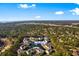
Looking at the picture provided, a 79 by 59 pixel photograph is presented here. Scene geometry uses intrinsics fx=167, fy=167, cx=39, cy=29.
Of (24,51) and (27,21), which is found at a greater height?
(27,21)

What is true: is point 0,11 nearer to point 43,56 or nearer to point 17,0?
point 17,0

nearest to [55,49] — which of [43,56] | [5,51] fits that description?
[43,56]

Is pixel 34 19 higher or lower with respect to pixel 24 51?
higher

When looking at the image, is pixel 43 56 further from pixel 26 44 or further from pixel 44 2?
pixel 44 2

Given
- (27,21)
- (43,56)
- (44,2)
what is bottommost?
(43,56)

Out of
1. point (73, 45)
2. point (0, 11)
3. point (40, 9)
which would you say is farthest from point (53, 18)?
point (0, 11)

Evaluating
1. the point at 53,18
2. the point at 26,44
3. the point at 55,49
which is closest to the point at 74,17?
the point at 53,18

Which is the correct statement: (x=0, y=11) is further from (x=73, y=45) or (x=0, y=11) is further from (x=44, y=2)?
(x=73, y=45)

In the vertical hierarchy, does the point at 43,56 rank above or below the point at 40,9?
below
